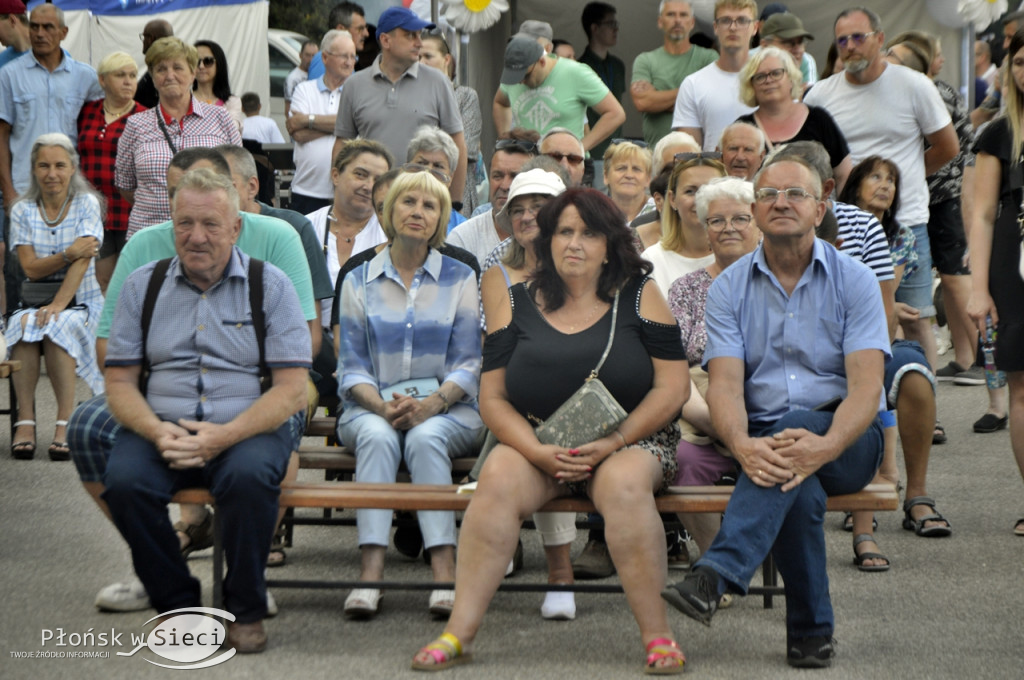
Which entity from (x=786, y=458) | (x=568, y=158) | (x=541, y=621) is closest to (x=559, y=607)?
(x=541, y=621)

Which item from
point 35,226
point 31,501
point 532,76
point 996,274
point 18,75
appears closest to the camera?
point 996,274

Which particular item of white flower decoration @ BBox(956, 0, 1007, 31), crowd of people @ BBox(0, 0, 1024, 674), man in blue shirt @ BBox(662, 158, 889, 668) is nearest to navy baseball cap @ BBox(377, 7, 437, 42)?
crowd of people @ BBox(0, 0, 1024, 674)

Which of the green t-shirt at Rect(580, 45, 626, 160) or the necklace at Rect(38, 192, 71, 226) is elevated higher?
the green t-shirt at Rect(580, 45, 626, 160)

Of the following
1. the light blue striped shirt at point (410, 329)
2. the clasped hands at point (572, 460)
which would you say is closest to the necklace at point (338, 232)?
the light blue striped shirt at point (410, 329)

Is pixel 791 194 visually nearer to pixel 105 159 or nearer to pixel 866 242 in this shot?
pixel 866 242

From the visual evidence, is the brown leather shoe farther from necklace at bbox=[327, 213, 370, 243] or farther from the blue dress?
the blue dress

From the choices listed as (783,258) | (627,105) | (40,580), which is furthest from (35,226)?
(627,105)

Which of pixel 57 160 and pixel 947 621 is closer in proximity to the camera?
pixel 947 621

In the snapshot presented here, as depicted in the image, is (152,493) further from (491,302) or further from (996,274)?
(996,274)

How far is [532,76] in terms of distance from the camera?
9000 millimetres

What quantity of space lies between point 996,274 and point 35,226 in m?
5.09

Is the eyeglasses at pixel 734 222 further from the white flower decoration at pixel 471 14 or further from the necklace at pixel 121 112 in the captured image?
the white flower decoration at pixel 471 14

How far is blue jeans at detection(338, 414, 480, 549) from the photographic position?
16.3 ft

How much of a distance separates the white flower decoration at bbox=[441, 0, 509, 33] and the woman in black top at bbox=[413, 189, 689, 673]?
663cm
